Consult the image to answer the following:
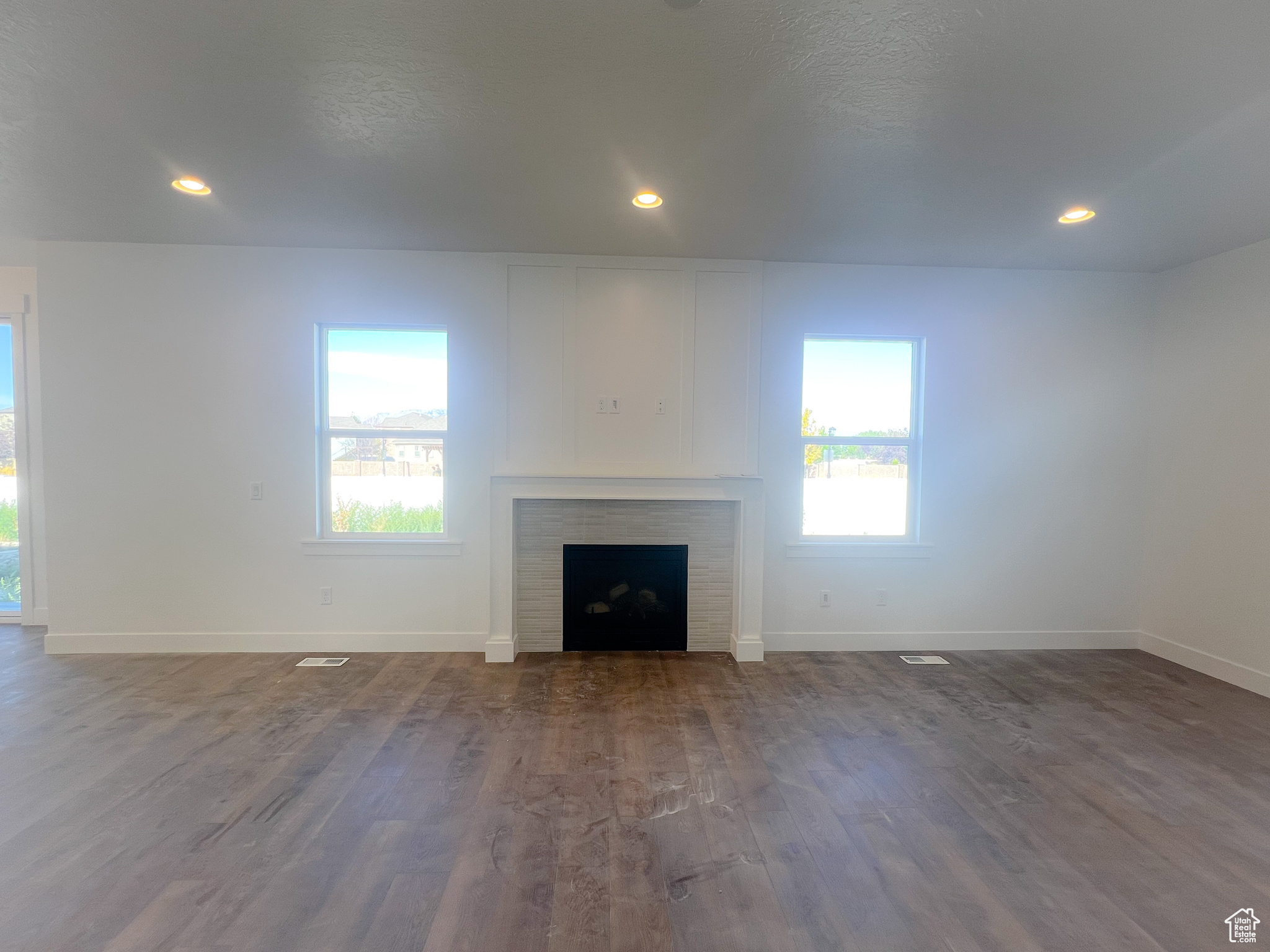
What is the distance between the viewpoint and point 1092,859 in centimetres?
197

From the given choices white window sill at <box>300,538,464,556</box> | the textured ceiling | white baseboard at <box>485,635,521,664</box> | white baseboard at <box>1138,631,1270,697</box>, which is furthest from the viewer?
white window sill at <box>300,538,464,556</box>

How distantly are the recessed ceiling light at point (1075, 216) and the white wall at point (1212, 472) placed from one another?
1366 millimetres

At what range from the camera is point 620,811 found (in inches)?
86.7

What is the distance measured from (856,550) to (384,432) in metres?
3.47

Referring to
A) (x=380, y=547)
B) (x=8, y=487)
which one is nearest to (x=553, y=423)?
(x=380, y=547)

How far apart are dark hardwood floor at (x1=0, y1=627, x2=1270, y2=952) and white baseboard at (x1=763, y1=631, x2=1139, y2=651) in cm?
50

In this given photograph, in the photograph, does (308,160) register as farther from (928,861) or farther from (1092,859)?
(1092,859)

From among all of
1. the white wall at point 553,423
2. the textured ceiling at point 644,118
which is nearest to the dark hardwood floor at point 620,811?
the white wall at point 553,423

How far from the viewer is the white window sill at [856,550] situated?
4074mm

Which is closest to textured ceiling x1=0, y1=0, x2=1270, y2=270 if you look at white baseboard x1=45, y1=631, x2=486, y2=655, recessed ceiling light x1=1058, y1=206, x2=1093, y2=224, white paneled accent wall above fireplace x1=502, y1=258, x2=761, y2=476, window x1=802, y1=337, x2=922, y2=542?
recessed ceiling light x1=1058, y1=206, x2=1093, y2=224

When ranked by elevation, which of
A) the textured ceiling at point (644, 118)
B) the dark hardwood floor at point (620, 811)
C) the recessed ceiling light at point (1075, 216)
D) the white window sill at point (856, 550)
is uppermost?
the recessed ceiling light at point (1075, 216)

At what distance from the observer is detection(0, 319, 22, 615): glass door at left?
417cm

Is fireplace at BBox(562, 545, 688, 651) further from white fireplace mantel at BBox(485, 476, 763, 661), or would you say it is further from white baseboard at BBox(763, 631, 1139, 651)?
white baseboard at BBox(763, 631, 1139, 651)

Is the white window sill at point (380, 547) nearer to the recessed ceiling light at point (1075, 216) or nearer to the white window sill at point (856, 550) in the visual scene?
the white window sill at point (856, 550)
